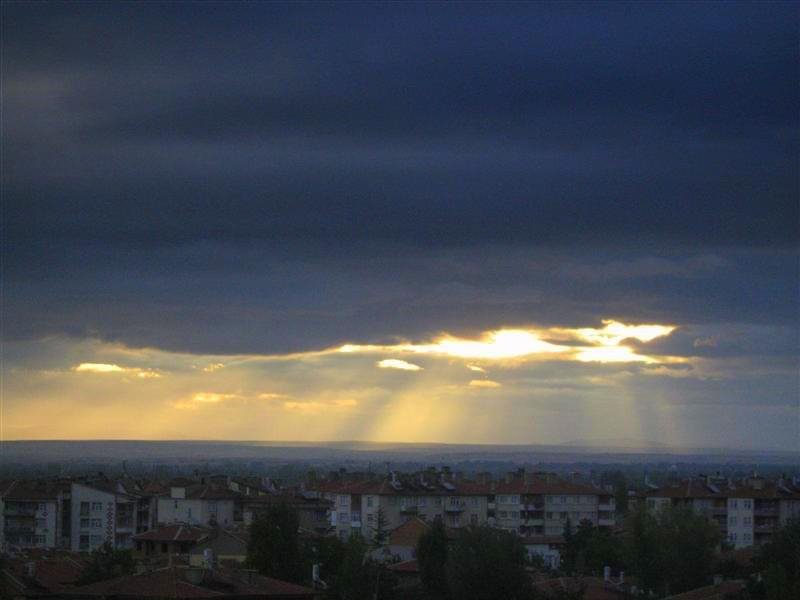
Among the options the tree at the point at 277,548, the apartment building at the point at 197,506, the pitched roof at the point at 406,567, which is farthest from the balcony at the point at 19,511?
the tree at the point at 277,548

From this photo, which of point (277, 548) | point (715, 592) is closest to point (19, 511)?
point (277, 548)

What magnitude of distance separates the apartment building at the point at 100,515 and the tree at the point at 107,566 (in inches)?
1331

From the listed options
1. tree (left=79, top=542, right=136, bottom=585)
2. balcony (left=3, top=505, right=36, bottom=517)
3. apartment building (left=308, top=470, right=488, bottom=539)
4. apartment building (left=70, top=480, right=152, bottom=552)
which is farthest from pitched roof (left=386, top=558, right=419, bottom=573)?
Answer: balcony (left=3, top=505, right=36, bottom=517)

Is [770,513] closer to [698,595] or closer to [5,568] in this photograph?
[698,595]

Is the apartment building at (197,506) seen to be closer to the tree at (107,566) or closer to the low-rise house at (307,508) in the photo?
the low-rise house at (307,508)

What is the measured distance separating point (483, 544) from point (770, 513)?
48739 millimetres

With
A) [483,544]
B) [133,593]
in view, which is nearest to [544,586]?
[483,544]

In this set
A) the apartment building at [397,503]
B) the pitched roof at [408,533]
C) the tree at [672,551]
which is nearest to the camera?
the tree at [672,551]

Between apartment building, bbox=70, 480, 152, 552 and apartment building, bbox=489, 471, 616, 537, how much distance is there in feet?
85.9

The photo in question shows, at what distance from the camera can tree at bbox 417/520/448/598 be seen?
67.8 m

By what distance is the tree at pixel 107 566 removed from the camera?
57.9 m

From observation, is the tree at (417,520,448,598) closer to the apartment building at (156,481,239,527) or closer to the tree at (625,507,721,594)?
the tree at (625,507,721,594)

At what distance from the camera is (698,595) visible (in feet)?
194

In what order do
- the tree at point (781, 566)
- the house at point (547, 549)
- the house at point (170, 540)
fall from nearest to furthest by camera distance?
the tree at point (781, 566)
the house at point (170, 540)
the house at point (547, 549)
